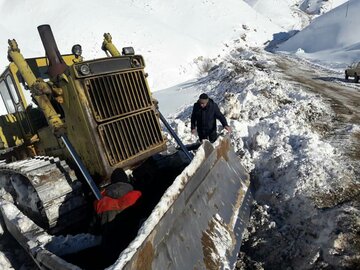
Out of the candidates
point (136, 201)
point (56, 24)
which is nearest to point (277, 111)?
point (136, 201)

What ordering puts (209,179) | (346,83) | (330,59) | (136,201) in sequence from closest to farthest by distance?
(136,201)
(209,179)
(346,83)
(330,59)

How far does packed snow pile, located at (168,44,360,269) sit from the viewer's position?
4613 mm

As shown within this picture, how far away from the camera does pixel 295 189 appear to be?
568 centimetres

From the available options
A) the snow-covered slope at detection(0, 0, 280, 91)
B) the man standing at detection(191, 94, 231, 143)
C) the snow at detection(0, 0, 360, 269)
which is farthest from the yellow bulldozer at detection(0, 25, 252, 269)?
the snow-covered slope at detection(0, 0, 280, 91)

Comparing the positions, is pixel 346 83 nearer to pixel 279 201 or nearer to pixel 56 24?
pixel 279 201

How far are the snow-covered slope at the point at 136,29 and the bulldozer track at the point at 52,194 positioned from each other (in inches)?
714

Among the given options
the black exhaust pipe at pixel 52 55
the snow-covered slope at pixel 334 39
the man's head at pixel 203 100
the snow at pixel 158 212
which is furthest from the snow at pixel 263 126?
the black exhaust pipe at pixel 52 55

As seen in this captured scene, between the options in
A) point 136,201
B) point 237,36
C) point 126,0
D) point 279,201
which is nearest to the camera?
point 136,201

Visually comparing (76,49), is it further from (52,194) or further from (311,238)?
(311,238)

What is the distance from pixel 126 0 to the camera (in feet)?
118

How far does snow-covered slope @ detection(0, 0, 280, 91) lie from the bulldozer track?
1815 centimetres

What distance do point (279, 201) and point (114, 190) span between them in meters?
2.70

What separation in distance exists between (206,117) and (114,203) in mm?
3230

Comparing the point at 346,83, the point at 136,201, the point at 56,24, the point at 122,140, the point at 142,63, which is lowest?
the point at 346,83
